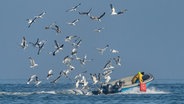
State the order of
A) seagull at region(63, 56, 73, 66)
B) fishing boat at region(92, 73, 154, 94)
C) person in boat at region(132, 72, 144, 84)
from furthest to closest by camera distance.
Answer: person in boat at region(132, 72, 144, 84) < fishing boat at region(92, 73, 154, 94) < seagull at region(63, 56, 73, 66)

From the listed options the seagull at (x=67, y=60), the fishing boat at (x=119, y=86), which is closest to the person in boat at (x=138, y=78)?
the fishing boat at (x=119, y=86)

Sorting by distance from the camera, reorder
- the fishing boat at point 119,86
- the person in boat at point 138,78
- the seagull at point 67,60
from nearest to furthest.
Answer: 1. the seagull at point 67,60
2. the fishing boat at point 119,86
3. the person in boat at point 138,78

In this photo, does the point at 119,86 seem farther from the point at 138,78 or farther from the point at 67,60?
the point at 67,60

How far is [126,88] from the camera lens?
11738 cm

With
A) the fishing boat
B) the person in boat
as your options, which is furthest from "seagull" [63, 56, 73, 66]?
the person in boat

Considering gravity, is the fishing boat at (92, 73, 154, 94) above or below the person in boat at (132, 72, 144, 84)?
below

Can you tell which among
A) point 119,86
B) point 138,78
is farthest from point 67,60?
point 138,78

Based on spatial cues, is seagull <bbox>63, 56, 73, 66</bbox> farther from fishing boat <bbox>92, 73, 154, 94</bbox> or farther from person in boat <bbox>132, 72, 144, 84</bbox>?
person in boat <bbox>132, 72, 144, 84</bbox>

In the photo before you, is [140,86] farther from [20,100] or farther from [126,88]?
[20,100]

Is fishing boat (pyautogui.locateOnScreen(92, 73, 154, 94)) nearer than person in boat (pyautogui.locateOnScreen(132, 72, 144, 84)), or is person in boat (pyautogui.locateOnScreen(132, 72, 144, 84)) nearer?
fishing boat (pyautogui.locateOnScreen(92, 73, 154, 94))

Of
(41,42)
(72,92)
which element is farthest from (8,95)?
(41,42)

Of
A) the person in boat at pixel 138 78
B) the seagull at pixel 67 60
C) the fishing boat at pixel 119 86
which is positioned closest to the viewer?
the seagull at pixel 67 60

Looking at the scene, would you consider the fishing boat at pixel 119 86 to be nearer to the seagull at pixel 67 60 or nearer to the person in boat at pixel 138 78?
the person in boat at pixel 138 78

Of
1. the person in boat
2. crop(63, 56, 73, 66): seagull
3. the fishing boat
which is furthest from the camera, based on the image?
the person in boat
